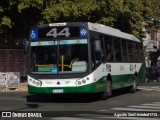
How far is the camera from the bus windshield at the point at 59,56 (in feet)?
58.7

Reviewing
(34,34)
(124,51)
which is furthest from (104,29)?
(34,34)

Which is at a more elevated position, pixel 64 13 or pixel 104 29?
pixel 64 13

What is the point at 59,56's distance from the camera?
18031 mm

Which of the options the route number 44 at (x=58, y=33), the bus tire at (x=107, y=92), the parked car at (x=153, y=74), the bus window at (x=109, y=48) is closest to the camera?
the route number 44 at (x=58, y=33)

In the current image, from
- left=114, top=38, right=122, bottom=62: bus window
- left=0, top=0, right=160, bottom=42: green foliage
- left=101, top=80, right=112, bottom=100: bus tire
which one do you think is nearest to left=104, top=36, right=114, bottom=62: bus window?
left=114, top=38, right=122, bottom=62: bus window

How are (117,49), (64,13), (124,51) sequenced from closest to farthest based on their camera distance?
(117,49) < (124,51) < (64,13)

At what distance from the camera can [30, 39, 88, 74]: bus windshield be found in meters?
17.9

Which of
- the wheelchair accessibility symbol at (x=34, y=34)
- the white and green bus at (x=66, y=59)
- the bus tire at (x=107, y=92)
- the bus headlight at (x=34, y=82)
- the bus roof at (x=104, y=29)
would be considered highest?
the bus roof at (x=104, y=29)

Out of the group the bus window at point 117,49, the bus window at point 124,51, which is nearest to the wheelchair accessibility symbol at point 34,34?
the bus window at point 117,49

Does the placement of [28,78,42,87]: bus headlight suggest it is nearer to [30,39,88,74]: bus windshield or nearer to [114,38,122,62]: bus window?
[30,39,88,74]: bus windshield

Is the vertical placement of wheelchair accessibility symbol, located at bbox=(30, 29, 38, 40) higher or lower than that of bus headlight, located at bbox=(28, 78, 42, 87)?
higher

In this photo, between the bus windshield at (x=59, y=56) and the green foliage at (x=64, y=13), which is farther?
the green foliage at (x=64, y=13)

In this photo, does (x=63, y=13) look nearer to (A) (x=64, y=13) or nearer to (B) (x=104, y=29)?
(A) (x=64, y=13)

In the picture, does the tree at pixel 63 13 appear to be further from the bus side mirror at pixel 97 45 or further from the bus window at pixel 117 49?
the bus side mirror at pixel 97 45
